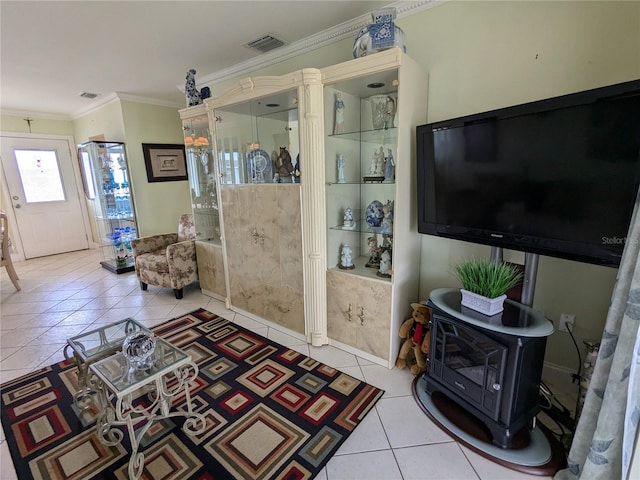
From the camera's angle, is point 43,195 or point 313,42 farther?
point 43,195

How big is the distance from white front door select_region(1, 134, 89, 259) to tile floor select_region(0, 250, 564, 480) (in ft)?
1.86

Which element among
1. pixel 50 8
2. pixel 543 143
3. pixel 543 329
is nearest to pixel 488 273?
pixel 543 329

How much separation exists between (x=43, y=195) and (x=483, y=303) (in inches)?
279

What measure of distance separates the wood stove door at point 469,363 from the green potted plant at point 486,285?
0.46ft

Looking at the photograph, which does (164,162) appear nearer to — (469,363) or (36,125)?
(36,125)

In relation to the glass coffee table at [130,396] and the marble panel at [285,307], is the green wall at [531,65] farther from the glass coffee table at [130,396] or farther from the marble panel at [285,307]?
the glass coffee table at [130,396]

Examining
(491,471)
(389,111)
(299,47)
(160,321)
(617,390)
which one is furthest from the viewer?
(160,321)

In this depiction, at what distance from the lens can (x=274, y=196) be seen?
2.47 metres

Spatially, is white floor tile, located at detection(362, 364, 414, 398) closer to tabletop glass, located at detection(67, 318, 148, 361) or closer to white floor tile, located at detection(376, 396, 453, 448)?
white floor tile, located at detection(376, 396, 453, 448)

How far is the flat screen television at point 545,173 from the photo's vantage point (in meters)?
1.23

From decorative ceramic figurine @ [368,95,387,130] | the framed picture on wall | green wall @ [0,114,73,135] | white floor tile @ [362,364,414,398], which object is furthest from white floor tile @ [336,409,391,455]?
green wall @ [0,114,73,135]

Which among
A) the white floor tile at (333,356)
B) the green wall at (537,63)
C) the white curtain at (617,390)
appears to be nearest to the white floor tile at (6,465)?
the white floor tile at (333,356)

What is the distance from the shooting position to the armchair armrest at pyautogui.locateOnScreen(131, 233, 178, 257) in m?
3.82

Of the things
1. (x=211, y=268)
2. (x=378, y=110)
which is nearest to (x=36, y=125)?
(x=211, y=268)
